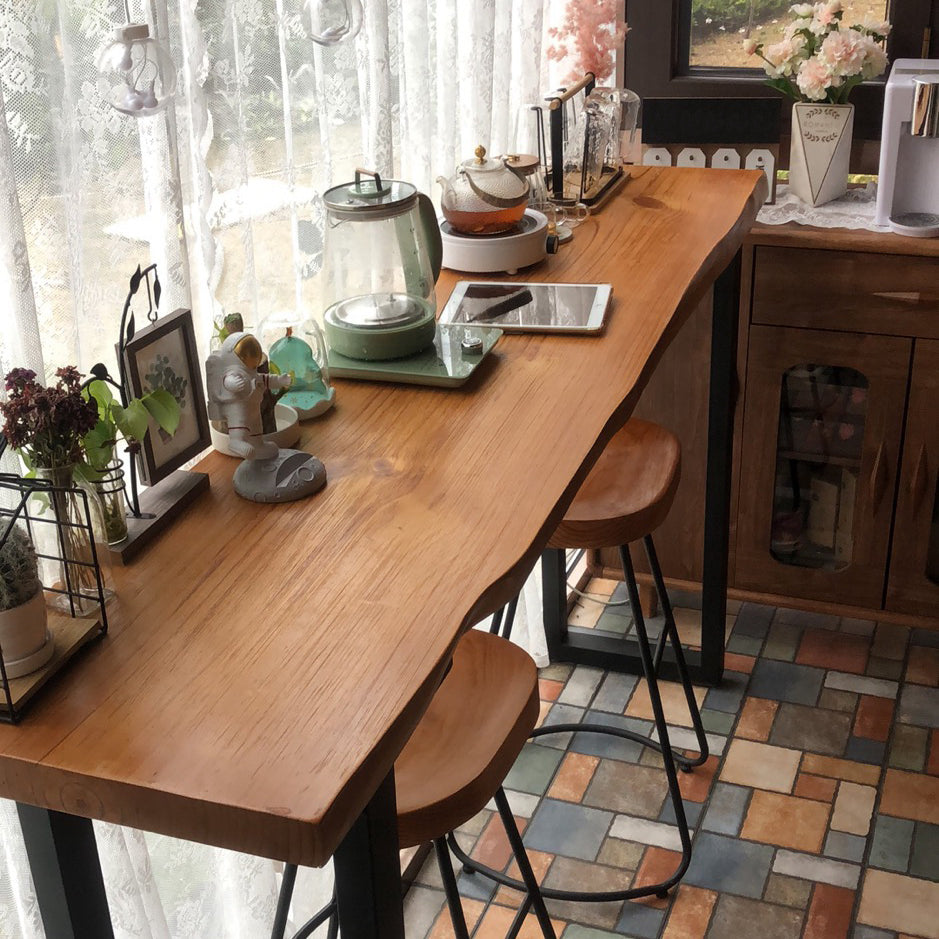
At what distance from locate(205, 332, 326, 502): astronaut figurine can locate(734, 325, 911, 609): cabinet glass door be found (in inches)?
65.0

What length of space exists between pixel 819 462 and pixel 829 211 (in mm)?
588

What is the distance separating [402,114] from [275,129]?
1.67ft

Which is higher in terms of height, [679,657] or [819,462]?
[819,462]

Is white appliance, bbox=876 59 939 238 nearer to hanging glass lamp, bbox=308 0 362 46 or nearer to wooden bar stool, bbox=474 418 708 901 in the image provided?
wooden bar stool, bbox=474 418 708 901

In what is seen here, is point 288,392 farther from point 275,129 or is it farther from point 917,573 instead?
point 917,573

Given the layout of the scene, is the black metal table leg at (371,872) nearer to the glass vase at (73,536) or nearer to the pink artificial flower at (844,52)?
the glass vase at (73,536)

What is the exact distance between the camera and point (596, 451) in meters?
1.61

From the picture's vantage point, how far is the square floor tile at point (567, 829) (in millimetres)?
2520

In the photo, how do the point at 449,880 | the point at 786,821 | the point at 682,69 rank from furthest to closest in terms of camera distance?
the point at 682,69
the point at 786,821
the point at 449,880

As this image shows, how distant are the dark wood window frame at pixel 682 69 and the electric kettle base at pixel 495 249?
1217 millimetres

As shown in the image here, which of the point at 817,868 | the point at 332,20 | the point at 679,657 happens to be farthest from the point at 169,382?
the point at 817,868

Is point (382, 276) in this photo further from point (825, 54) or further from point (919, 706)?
point (919, 706)

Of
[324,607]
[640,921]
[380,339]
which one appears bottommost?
[640,921]

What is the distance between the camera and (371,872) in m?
1.20
